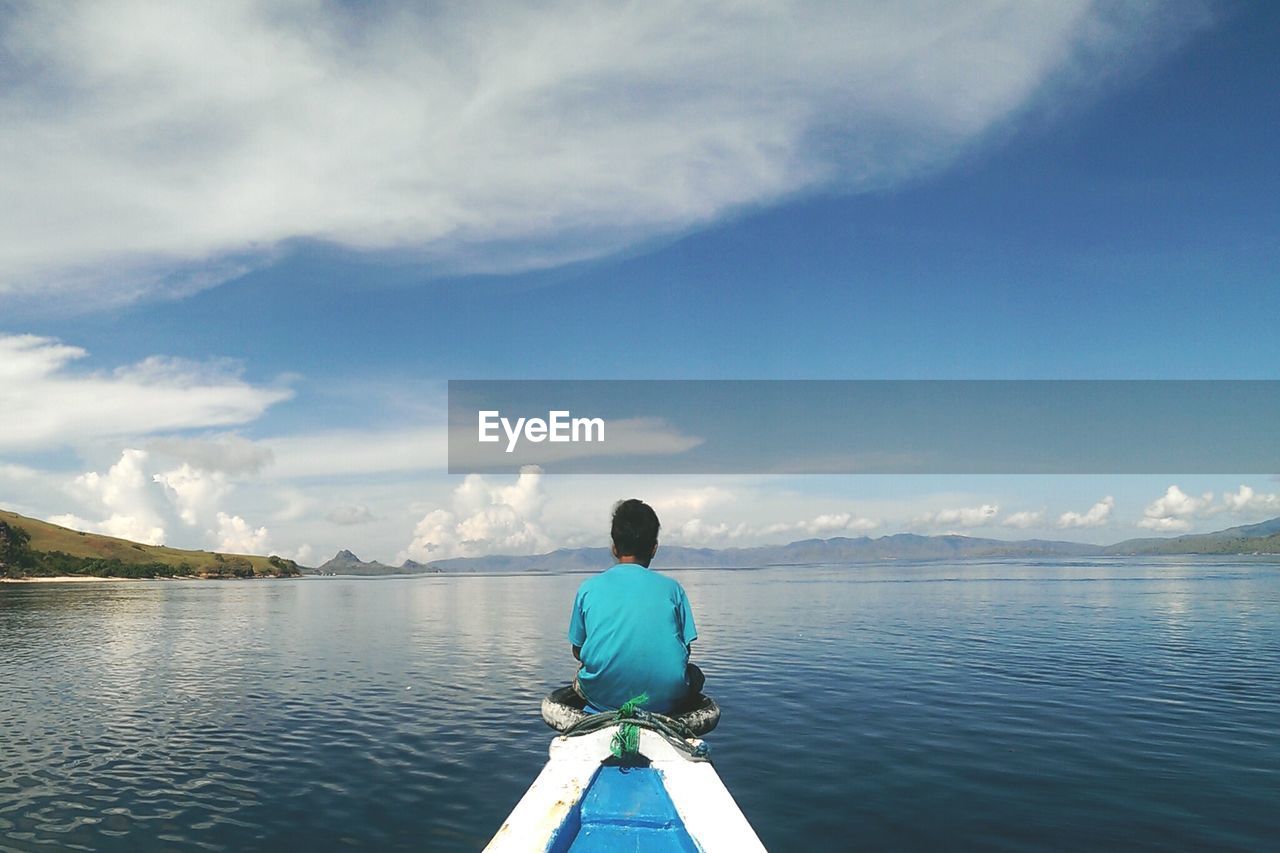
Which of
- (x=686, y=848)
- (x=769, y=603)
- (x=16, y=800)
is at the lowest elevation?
(x=769, y=603)

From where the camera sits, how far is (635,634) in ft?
29.0

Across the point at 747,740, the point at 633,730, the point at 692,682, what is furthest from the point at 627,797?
the point at 747,740

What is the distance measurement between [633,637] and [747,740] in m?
13.6

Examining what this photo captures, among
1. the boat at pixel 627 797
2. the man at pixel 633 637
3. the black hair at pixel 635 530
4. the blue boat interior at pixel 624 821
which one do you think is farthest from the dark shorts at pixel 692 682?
the blue boat interior at pixel 624 821

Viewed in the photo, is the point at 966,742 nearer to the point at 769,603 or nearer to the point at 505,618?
the point at 505,618

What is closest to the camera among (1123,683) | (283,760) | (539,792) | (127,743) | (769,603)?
(539,792)

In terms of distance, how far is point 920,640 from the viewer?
44.2m

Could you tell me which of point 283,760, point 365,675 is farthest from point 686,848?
point 365,675

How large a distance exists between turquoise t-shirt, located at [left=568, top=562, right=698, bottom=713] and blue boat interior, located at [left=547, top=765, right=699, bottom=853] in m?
1.56

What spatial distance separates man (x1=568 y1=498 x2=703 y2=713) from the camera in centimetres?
882

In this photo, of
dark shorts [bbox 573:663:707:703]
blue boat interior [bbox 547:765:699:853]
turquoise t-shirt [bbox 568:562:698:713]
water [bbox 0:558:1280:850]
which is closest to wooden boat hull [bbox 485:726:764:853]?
blue boat interior [bbox 547:765:699:853]

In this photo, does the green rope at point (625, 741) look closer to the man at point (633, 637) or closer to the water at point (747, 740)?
the man at point (633, 637)

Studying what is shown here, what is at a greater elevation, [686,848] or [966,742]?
[686,848]

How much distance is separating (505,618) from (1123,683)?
171ft
